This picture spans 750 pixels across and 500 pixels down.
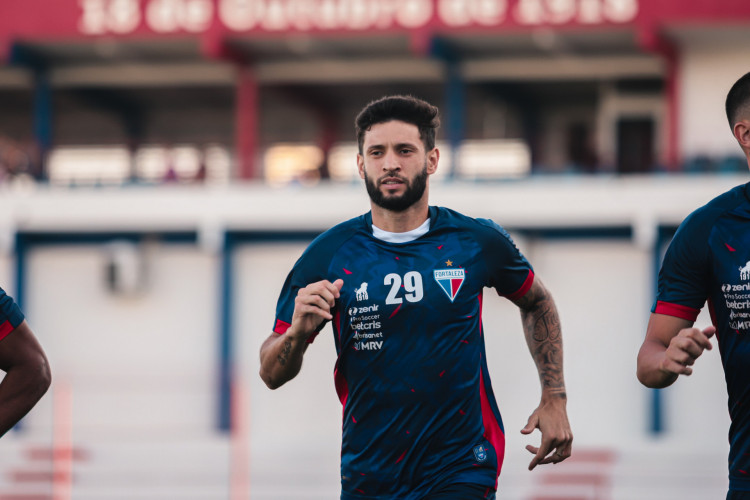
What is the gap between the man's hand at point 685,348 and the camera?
3.74 meters

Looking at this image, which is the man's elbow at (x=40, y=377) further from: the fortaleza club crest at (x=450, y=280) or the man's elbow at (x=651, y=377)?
the man's elbow at (x=651, y=377)

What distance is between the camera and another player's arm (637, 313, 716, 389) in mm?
3756

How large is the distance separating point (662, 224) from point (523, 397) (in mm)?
3583

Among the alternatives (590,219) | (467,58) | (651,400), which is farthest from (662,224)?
(467,58)

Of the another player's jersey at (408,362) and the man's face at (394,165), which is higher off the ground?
the man's face at (394,165)

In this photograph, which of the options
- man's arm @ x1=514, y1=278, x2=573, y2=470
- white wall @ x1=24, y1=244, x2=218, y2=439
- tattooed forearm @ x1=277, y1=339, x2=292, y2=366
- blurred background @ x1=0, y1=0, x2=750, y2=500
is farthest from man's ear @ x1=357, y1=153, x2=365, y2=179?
white wall @ x1=24, y1=244, x2=218, y2=439

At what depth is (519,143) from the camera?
86.1 ft

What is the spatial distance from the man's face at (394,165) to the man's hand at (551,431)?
97cm

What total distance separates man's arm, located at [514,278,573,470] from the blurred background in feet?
39.5

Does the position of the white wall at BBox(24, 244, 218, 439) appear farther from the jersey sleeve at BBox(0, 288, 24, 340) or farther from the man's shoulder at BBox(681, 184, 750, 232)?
the man's shoulder at BBox(681, 184, 750, 232)

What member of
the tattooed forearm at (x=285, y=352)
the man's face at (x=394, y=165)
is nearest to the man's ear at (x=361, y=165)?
the man's face at (x=394, y=165)

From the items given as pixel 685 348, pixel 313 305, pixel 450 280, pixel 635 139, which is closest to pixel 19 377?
pixel 313 305

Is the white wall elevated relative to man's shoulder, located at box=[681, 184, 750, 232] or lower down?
elevated

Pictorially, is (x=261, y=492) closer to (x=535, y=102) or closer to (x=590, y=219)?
(x=590, y=219)
